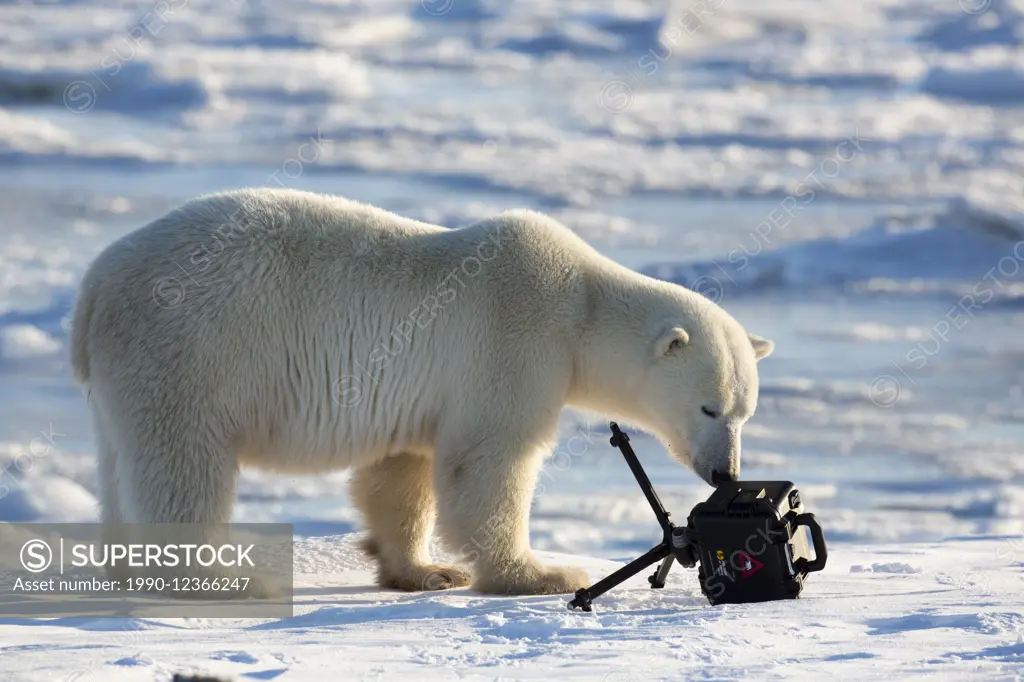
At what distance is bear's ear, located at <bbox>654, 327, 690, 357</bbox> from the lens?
5.42 meters

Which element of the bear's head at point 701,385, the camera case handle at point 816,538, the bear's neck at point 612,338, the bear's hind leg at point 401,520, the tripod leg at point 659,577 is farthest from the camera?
the bear's hind leg at point 401,520

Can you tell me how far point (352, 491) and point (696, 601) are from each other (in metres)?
1.66

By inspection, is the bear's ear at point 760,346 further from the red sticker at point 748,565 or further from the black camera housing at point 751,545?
the red sticker at point 748,565

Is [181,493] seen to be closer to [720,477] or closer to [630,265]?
[720,477]

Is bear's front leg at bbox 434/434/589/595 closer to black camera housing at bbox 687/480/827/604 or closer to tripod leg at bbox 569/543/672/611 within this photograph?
tripod leg at bbox 569/543/672/611

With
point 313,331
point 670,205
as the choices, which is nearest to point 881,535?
point 313,331

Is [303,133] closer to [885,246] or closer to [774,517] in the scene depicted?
[885,246]

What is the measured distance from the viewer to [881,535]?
364 inches

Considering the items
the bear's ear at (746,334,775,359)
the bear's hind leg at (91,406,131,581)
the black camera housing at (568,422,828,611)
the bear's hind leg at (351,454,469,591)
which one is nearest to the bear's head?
the bear's ear at (746,334,775,359)

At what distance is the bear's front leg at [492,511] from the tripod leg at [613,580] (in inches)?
19.8

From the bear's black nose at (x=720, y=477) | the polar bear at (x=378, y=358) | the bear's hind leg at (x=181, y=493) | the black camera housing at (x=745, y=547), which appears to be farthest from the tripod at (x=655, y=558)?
the bear's hind leg at (x=181, y=493)

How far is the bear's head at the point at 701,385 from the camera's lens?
545cm

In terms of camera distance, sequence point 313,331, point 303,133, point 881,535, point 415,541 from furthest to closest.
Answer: point 303,133 → point 881,535 → point 415,541 → point 313,331

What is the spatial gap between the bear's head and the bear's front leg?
0.54m
